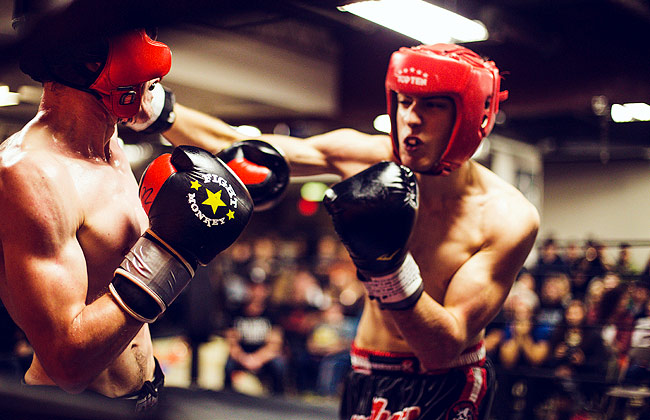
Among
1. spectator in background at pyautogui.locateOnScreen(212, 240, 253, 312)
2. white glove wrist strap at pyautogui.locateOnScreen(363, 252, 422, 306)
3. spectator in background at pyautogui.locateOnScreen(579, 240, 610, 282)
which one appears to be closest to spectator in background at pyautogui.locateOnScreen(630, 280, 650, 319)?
spectator in background at pyautogui.locateOnScreen(579, 240, 610, 282)

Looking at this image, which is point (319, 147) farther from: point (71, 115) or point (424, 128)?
point (71, 115)

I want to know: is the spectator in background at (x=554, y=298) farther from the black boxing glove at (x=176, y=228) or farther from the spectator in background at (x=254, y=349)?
the black boxing glove at (x=176, y=228)

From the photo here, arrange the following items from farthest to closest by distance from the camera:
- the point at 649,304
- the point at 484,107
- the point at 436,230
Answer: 1. the point at 649,304
2. the point at 436,230
3. the point at 484,107

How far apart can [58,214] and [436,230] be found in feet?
3.44

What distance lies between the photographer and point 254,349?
5.29 m

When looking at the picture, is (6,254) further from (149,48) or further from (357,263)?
(357,263)

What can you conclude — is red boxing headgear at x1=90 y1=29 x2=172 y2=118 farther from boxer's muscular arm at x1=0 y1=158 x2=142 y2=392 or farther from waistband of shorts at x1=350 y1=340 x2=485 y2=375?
waistband of shorts at x1=350 y1=340 x2=485 y2=375

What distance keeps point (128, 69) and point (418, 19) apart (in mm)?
3715

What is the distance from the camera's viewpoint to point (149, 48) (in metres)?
1.18

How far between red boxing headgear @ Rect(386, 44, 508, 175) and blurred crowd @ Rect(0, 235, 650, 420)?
1439 millimetres

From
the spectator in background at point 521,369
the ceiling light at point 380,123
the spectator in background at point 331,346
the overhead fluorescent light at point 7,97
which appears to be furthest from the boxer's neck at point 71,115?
the ceiling light at point 380,123

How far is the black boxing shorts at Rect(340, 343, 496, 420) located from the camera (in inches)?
68.4

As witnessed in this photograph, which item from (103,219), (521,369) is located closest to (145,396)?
(103,219)

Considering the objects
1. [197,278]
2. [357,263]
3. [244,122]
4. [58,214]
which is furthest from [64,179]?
[244,122]
